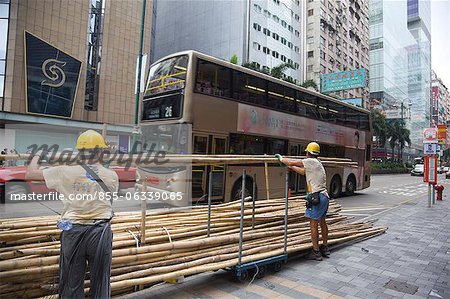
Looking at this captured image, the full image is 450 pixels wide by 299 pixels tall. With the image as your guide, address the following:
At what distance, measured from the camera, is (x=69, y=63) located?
2134 cm

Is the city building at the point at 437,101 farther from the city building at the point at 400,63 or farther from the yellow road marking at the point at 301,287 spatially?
the yellow road marking at the point at 301,287

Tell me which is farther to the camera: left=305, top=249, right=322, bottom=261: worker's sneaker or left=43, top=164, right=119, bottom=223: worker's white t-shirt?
left=305, top=249, right=322, bottom=261: worker's sneaker

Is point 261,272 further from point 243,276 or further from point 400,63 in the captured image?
point 400,63

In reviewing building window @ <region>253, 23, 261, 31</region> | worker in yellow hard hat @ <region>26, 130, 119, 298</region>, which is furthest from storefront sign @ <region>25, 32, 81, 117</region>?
building window @ <region>253, 23, 261, 31</region>

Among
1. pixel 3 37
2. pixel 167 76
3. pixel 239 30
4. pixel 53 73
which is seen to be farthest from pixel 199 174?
pixel 239 30

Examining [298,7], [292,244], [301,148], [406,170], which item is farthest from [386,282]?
[298,7]

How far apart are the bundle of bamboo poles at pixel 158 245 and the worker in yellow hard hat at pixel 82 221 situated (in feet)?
1.03

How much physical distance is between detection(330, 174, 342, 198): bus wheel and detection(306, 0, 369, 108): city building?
1306 inches

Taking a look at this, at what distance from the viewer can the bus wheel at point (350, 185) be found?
45.2 ft

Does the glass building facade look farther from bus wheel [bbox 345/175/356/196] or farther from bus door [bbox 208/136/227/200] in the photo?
bus door [bbox 208/136/227/200]

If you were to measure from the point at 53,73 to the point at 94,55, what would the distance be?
363 centimetres

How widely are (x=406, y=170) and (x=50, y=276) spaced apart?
5164 cm

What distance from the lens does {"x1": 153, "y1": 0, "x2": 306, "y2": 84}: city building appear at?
130 feet

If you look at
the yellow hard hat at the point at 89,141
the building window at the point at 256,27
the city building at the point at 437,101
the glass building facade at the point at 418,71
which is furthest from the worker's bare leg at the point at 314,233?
the city building at the point at 437,101
